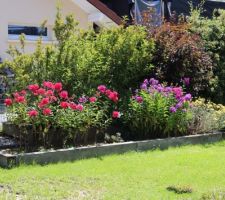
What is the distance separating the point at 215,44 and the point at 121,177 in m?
7.11

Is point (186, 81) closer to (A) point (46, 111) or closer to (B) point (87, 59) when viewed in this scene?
(B) point (87, 59)

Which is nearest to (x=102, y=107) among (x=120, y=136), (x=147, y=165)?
(x=120, y=136)

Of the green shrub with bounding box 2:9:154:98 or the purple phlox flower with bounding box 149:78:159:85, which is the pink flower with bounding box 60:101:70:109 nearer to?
the green shrub with bounding box 2:9:154:98

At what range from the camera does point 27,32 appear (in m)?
→ 14.9

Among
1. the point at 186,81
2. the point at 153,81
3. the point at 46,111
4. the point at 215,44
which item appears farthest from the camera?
the point at 215,44

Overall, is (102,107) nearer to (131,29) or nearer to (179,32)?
(131,29)

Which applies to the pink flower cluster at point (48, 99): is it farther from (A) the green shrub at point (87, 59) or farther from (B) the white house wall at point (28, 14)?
(B) the white house wall at point (28, 14)

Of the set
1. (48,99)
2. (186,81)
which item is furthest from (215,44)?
(48,99)

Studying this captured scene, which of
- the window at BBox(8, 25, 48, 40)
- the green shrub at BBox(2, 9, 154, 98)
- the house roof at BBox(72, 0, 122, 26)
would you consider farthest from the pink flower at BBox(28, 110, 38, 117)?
the house roof at BBox(72, 0, 122, 26)

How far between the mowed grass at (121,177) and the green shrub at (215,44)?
4169 mm

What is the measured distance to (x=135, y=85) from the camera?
1125 cm

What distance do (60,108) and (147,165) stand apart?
6.47 feet

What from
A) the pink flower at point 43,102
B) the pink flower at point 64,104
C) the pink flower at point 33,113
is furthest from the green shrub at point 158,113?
the pink flower at point 33,113

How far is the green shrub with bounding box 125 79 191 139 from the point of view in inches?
390
